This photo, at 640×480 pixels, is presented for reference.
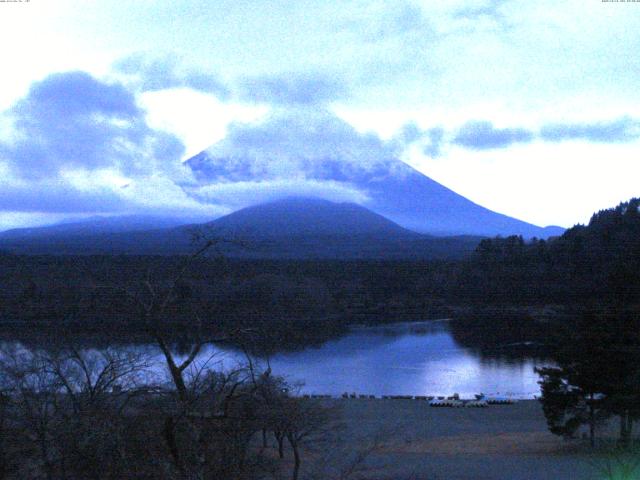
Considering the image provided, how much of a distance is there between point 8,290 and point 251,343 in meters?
7.81

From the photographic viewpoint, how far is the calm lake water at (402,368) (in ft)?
51.3

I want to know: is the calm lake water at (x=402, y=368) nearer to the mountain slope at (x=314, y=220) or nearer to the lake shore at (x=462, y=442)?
the lake shore at (x=462, y=442)

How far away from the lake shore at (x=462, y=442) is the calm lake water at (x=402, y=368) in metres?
1.71

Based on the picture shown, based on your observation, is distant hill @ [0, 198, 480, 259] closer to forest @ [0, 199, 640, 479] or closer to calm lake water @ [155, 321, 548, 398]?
calm lake water @ [155, 321, 548, 398]

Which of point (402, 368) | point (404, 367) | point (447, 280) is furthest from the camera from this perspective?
point (447, 280)

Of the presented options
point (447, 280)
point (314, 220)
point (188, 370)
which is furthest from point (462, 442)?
point (314, 220)

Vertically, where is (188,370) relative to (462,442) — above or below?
above

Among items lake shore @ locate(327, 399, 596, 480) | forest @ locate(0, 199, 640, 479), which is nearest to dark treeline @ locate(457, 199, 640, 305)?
forest @ locate(0, 199, 640, 479)

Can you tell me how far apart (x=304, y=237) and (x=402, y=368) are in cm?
2024

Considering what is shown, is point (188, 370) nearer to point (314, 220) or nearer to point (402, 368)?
point (402, 368)

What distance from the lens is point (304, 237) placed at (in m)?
38.1

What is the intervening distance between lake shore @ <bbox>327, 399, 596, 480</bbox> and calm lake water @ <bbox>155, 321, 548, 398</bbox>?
5.61ft

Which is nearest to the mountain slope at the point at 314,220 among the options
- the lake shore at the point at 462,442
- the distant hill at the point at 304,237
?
the distant hill at the point at 304,237

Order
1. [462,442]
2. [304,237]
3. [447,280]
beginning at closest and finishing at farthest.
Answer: [462,442]
[447,280]
[304,237]
